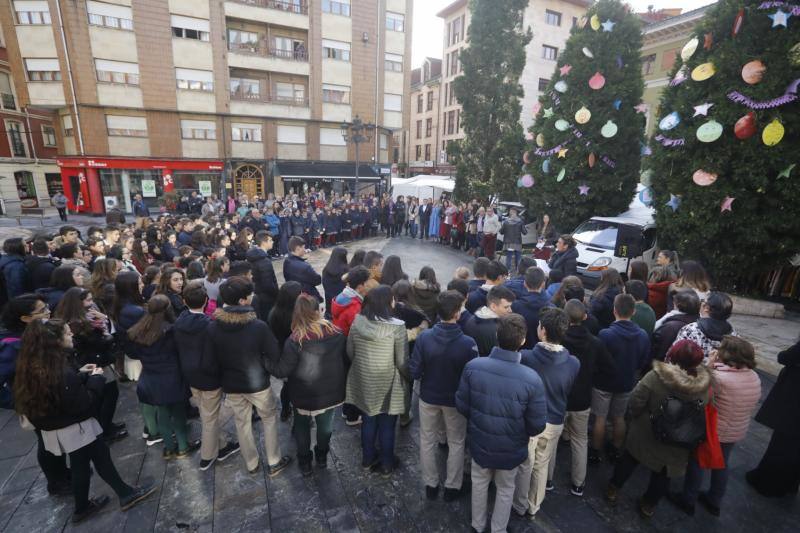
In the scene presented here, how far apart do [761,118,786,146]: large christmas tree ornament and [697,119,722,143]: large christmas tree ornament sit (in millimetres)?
664

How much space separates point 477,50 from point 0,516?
1717cm

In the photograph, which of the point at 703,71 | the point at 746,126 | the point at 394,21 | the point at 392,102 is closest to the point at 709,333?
the point at 746,126

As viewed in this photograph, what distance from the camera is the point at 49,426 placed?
2807mm

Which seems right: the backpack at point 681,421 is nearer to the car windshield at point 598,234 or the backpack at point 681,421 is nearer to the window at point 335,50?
the car windshield at point 598,234

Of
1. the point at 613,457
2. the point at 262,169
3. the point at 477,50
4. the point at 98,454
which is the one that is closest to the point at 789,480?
the point at 613,457

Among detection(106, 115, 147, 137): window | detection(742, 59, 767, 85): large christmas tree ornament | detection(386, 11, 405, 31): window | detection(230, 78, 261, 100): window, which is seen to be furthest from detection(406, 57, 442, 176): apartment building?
detection(742, 59, 767, 85): large christmas tree ornament

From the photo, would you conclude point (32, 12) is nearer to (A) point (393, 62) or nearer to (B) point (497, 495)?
(A) point (393, 62)

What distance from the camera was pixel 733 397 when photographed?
10.3ft

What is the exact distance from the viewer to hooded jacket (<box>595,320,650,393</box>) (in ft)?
11.8

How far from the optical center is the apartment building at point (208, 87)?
69.7 feet

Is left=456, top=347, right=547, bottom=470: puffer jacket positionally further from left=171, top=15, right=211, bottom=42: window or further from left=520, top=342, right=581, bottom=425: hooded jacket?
left=171, top=15, right=211, bottom=42: window

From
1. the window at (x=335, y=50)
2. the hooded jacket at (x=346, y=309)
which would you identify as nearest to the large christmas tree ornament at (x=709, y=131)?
the hooded jacket at (x=346, y=309)

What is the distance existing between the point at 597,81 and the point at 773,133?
5432 millimetres

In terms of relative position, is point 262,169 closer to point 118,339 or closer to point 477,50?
point 477,50
